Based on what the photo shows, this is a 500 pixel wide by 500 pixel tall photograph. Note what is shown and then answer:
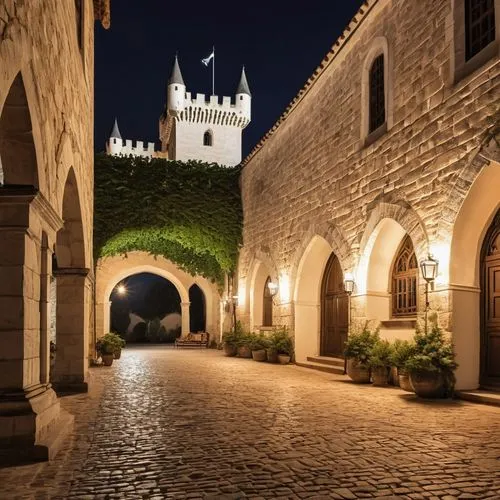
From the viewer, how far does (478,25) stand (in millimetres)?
8305

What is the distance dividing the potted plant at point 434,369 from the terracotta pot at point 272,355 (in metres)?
7.28

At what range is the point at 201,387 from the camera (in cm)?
998

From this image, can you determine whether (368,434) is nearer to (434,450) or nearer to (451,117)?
(434,450)

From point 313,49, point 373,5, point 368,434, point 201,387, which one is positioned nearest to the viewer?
point 368,434

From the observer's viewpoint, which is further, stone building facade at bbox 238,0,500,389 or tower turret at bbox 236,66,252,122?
tower turret at bbox 236,66,252,122

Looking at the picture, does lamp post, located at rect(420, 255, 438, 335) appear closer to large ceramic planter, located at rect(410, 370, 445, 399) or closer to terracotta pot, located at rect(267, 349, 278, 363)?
large ceramic planter, located at rect(410, 370, 445, 399)

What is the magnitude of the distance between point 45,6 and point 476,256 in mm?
6775

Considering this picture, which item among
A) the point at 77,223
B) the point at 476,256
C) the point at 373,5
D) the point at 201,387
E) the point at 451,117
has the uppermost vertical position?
the point at 373,5

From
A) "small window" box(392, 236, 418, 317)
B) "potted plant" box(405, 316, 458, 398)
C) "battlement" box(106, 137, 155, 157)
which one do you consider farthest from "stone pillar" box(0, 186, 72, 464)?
"battlement" box(106, 137, 155, 157)

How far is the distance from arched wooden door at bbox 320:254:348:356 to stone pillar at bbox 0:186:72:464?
988 cm

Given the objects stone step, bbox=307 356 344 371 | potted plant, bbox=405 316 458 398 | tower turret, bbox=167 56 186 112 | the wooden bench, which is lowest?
the wooden bench

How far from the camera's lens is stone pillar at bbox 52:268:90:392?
9.07 meters

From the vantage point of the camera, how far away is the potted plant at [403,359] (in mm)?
8836

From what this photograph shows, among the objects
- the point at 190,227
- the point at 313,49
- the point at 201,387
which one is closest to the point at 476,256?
the point at 201,387
